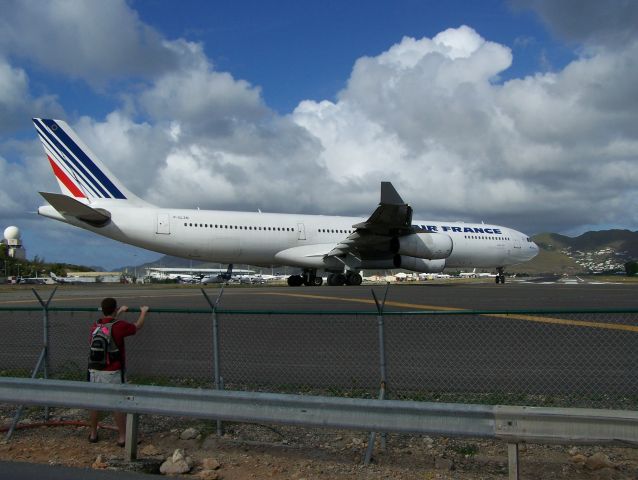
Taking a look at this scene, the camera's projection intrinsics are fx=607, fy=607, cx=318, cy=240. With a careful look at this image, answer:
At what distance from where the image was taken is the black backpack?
6.27 metres

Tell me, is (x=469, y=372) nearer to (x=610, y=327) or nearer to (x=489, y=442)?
(x=489, y=442)

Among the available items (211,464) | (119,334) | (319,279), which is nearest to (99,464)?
(211,464)

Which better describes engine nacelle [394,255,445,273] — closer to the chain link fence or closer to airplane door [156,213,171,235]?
airplane door [156,213,171,235]

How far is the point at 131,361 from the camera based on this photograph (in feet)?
25.0


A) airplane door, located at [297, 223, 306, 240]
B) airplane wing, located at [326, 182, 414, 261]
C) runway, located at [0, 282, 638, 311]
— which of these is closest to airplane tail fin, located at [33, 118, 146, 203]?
runway, located at [0, 282, 638, 311]

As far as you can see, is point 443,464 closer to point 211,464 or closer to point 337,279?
point 211,464

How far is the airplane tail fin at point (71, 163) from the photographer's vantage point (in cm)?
2809

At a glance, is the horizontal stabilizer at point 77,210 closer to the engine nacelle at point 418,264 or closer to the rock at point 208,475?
the engine nacelle at point 418,264

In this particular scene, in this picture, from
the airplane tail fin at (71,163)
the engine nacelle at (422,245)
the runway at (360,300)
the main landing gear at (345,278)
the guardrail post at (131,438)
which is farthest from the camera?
the main landing gear at (345,278)

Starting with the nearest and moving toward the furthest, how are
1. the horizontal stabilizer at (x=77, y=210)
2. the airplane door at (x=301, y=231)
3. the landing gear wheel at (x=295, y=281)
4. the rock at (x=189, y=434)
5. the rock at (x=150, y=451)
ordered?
the rock at (x=150, y=451) → the rock at (x=189, y=434) → the horizontal stabilizer at (x=77, y=210) → the airplane door at (x=301, y=231) → the landing gear wheel at (x=295, y=281)

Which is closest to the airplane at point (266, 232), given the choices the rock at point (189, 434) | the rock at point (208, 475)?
the rock at point (189, 434)

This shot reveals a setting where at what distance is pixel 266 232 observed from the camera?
32.2 m

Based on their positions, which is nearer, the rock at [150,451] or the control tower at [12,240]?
the rock at [150,451]

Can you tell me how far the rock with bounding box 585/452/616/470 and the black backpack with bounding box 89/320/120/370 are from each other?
4.65 m
